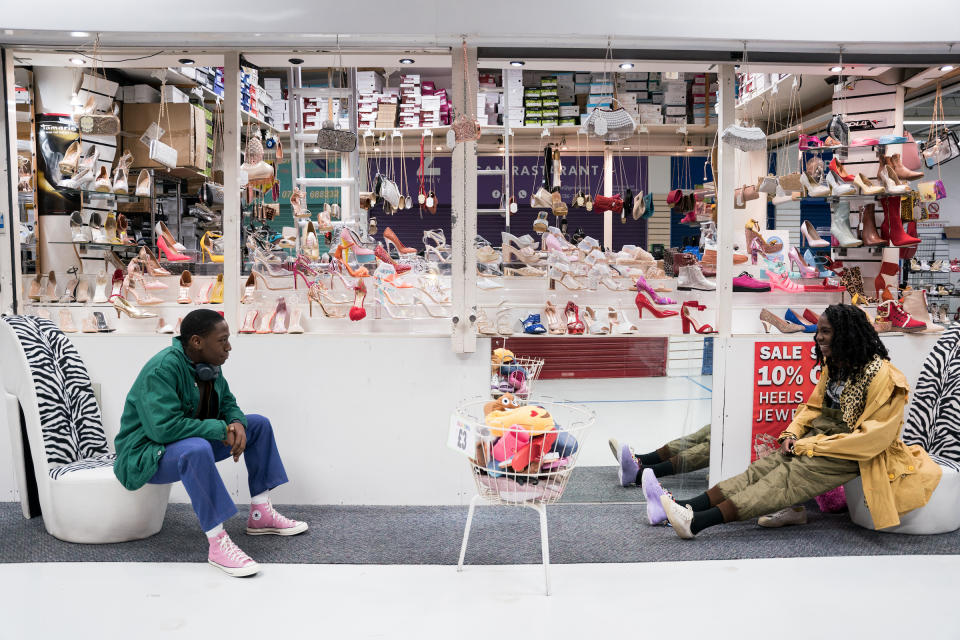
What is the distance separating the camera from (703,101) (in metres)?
5.83

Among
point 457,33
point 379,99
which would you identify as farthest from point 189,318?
point 379,99

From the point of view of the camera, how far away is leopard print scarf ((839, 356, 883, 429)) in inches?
126

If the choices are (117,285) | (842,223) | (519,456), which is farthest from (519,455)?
(842,223)

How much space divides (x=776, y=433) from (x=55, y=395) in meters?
3.80

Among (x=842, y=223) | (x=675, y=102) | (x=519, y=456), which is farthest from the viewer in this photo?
(x=675, y=102)

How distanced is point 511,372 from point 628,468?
88 cm

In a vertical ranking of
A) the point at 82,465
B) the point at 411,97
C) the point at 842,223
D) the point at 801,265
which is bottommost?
the point at 82,465

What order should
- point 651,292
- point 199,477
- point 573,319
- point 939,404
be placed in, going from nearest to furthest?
1. point 199,477
2. point 939,404
3. point 573,319
4. point 651,292

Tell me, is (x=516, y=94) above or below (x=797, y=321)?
above

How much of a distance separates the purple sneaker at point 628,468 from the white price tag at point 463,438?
1.56 metres

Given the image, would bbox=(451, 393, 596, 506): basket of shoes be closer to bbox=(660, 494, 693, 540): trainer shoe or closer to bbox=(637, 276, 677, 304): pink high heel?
bbox=(660, 494, 693, 540): trainer shoe

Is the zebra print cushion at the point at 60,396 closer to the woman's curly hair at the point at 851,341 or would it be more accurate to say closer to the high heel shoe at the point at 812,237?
the woman's curly hair at the point at 851,341

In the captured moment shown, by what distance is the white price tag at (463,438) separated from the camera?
8.48ft

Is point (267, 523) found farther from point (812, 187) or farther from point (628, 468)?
point (812, 187)
